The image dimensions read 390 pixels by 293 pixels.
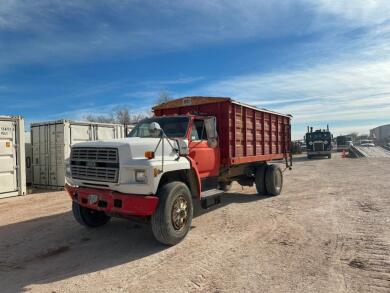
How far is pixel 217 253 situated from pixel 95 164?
8.47 ft

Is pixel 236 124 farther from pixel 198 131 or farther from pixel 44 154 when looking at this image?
pixel 44 154

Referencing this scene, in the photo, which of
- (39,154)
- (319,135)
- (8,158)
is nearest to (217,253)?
(8,158)

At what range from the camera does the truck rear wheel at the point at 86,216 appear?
6.96 metres

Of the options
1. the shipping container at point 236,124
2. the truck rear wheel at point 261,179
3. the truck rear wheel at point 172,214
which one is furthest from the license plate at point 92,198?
the truck rear wheel at point 261,179

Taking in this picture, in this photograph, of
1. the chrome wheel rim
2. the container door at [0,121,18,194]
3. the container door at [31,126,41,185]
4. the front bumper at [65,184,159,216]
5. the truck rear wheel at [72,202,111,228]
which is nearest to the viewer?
the front bumper at [65,184,159,216]

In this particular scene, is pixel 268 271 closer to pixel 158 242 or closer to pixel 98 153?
pixel 158 242

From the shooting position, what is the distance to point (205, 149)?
7.44 m

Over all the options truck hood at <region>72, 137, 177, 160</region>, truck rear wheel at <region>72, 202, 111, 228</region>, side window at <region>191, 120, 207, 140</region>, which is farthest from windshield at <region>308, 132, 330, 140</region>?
truck hood at <region>72, 137, 177, 160</region>

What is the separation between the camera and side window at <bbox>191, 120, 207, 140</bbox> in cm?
723

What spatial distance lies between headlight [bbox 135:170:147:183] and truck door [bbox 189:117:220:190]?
1.58m

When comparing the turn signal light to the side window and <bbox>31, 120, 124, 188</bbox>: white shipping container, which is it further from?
<bbox>31, 120, 124, 188</bbox>: white shipping container

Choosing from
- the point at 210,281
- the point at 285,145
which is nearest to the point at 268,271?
the point at 210,281

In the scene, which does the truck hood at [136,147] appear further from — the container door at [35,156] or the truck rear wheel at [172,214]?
the container door at [35,156]

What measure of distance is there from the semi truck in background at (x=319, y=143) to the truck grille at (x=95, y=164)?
102 ft
